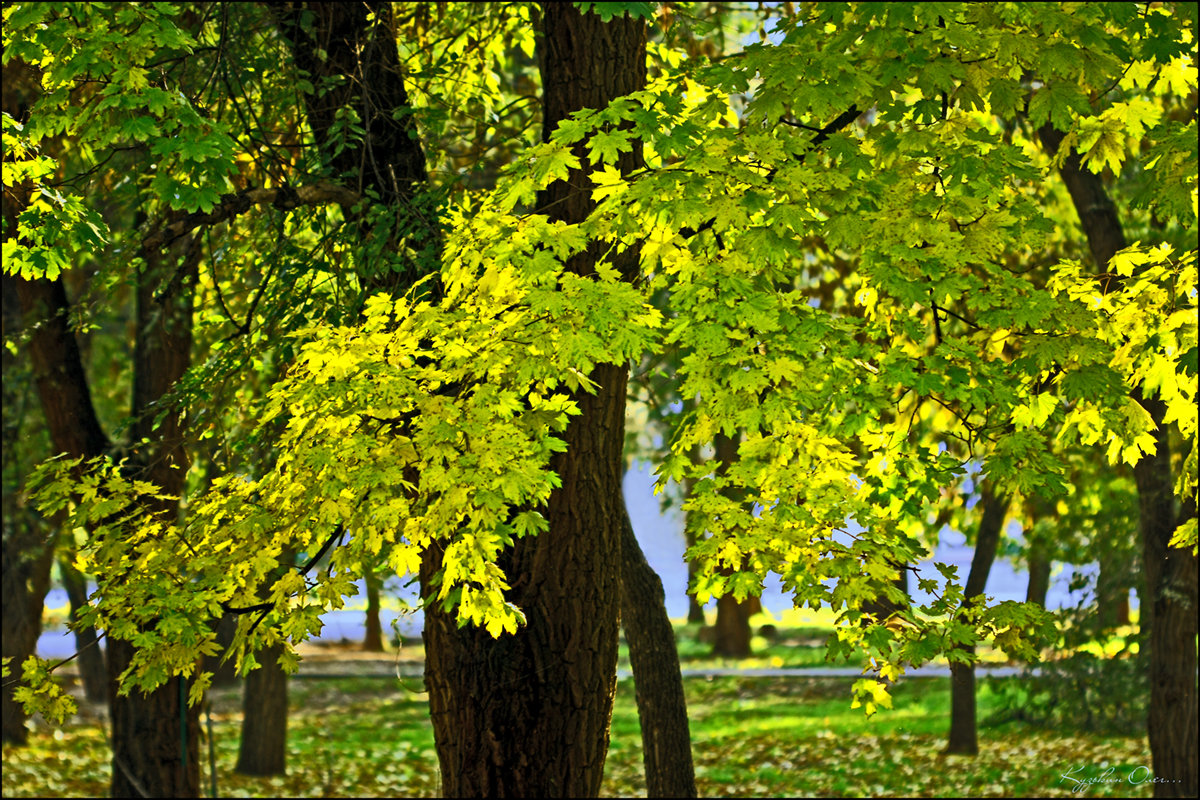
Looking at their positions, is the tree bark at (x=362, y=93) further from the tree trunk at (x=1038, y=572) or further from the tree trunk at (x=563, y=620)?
the tree trunk at (x=1038, y=572)

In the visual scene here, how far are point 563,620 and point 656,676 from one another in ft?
8.82

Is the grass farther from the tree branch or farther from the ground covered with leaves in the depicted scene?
the tree branch

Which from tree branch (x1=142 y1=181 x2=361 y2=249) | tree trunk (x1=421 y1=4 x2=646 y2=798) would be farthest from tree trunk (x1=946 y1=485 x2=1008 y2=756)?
tree branch (x1=142 y1=181 x2=361 y2=249)

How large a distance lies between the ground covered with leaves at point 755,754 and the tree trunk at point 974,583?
11.4 inches

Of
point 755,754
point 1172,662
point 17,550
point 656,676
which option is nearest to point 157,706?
point 656,676

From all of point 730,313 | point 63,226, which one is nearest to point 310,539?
point 63,226

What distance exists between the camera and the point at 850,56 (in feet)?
16.5

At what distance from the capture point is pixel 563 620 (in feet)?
21.2

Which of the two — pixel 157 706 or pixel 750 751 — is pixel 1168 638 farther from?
pixel 157 706

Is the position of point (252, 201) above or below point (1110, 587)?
above

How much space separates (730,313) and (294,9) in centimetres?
385

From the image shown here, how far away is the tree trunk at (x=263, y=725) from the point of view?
50.4ft

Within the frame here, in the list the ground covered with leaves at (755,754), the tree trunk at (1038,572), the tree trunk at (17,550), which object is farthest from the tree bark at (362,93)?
the tree trunk at (1038,572)

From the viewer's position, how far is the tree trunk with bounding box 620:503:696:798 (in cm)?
891
